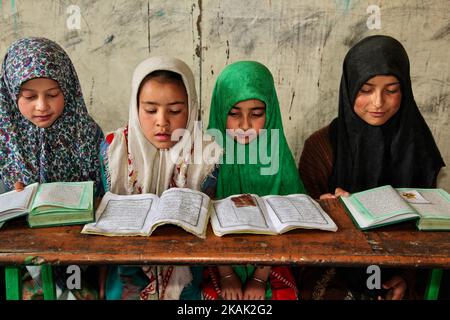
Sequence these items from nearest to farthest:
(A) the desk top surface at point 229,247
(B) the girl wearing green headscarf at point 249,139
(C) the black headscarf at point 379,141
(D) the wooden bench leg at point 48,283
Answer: (A) the desk top surface at point 229,247 → (D) the wooden bench leg at point 48,283 → (B) the girl wearing green headscarf at point 249,139 → (C) the black headscarf at point 379,141

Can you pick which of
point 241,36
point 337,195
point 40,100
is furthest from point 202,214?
point 241,36

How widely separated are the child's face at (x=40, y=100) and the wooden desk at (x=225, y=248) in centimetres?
59

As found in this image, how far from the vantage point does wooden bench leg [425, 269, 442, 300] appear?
180cm

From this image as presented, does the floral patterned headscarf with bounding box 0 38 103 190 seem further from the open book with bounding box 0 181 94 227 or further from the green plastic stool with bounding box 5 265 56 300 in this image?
the green plastic stool with bounding box 5 265 56 300

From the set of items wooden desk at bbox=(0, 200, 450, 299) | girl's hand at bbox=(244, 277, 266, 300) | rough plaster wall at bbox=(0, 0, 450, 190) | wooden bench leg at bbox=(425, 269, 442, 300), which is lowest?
girl's hand at bbox=(244, 277, 266, 300)

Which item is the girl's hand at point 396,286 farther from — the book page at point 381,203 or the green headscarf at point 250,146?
the green headscarf at point 250,146

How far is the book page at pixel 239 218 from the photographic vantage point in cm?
166

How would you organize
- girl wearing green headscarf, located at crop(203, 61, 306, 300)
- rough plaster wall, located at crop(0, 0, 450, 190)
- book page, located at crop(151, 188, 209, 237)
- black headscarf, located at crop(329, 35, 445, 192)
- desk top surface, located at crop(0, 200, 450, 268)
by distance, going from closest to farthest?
desk top surface, located at crop(0, 200, 450, 268) → book page, located at crop(151, 188, 209, 237) → girl wearing green headscarf, located at crop(203, 61, 306, 300) → black headscarf, located at crop(329, 35, 445, 192) → rough plaster wall, located at crop(0, 0, 450, 190)

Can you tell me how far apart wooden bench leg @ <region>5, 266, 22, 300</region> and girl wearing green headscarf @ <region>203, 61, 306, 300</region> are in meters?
0.75

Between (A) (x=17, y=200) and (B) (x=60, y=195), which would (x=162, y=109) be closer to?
(B) (x=60, y=195)

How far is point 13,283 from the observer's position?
1.72 metres

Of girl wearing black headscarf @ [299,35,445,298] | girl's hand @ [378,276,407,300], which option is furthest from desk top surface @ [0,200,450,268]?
girl wearing black headscarf @ [299,35,445,298]

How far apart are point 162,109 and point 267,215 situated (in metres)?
0.66

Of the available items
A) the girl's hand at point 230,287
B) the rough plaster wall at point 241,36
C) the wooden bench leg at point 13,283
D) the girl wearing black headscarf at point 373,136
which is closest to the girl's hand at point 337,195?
the girl wearing black headscarf at point 373,136
